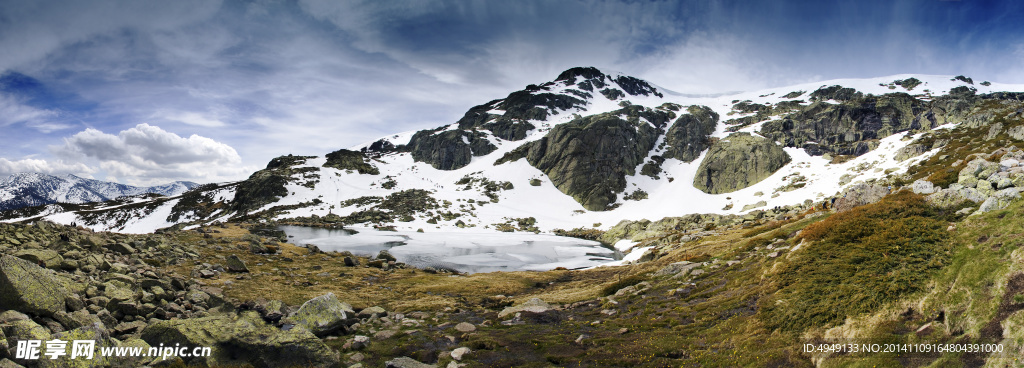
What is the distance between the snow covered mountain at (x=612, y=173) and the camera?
342 ft

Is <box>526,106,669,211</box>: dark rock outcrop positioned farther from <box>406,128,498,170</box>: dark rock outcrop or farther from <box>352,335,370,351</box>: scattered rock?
<box>352,335,370,351</box>: scattered rock

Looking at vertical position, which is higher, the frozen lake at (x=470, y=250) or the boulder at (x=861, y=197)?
the boulder at (x=861, y=197)

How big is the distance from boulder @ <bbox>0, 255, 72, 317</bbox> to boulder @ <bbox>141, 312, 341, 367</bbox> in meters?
2.47

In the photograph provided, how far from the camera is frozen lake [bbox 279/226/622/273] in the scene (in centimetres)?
5038

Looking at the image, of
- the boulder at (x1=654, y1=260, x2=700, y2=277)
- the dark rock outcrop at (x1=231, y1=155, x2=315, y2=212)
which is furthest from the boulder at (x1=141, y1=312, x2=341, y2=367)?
the dark rock outcrop at (x1=231, y1=155, x2=315, y2=212)

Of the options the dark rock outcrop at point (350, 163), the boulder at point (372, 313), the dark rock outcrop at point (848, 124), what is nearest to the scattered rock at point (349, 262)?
the boulder at point (372, 313)

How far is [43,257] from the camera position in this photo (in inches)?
614

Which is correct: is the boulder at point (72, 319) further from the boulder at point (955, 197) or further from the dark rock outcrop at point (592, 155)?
the dark rock outcrop at point (592, 155)

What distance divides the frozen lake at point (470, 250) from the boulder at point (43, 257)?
109 feet

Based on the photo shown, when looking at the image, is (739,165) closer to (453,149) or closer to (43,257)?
(453,149)

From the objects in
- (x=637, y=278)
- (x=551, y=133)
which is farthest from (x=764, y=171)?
(x=637, y=278)

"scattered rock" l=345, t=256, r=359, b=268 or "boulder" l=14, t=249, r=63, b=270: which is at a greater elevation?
"boulder" l=14, t=249, r=63, b=270

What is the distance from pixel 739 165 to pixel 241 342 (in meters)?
155

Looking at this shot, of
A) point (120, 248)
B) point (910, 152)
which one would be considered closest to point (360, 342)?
point (120, 248)
